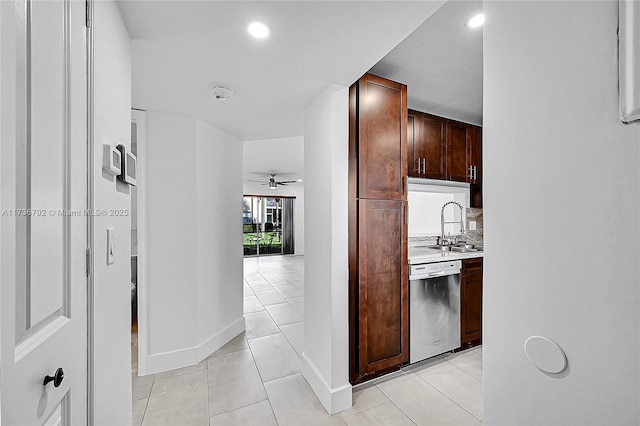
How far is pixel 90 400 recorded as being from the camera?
2.89ft

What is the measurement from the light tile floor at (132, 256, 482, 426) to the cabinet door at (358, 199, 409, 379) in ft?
0.69

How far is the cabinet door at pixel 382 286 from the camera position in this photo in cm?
199

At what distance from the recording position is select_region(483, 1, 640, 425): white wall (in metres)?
0.42

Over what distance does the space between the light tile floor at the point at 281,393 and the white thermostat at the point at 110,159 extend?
1649 mm

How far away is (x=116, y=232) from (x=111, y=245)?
83 millimetres

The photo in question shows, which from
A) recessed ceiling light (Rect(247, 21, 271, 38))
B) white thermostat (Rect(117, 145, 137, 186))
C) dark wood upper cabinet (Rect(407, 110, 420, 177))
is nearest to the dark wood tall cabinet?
dark wood upper cabinet (Rect(407, 110, 420, 177))

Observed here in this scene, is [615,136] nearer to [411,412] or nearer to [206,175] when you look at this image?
[411,412]

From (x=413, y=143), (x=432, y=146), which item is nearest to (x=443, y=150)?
(x=432, y=146)

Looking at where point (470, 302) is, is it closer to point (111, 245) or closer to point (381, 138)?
point (381, 138)

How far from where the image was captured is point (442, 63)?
2006 mm

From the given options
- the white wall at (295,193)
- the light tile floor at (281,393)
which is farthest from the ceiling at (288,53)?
the white wall at (295,193)

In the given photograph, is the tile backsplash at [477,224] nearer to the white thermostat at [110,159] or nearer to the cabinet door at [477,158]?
the cabinet door at [477,158]

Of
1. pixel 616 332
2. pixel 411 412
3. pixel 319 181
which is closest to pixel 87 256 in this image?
pixel 616 332

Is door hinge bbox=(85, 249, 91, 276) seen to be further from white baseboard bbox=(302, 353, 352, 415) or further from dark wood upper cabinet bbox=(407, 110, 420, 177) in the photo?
dark wood upper cabinet bbox=(407, 110, 420, 177)
